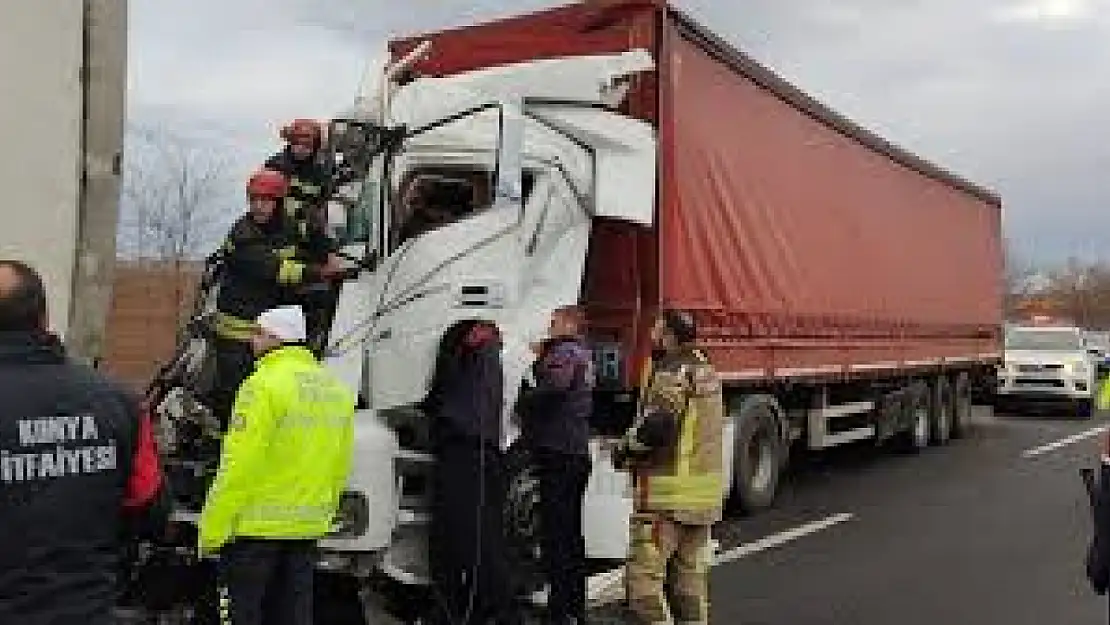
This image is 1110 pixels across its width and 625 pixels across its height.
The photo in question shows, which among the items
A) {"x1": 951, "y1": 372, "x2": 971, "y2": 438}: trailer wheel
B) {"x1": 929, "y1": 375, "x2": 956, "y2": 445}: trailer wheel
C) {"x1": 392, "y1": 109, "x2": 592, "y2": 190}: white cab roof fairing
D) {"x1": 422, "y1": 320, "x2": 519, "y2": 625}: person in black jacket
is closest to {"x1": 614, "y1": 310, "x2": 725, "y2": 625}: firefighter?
{"x1": 422, "y1": 320, "x2": 519, "y2": 625}: person in black jacket

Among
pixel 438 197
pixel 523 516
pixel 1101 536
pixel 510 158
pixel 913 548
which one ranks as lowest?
pixel 913 548

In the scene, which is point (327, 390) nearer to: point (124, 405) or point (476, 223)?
point (124, 405)

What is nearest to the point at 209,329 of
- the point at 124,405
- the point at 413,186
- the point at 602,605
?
the point at 413,186

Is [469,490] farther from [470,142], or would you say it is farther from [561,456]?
[470,142]

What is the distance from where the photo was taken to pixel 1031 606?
8.24 meters

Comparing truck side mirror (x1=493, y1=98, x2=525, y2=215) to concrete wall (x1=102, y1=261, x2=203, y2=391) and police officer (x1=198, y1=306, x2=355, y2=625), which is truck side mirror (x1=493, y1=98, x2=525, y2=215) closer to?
police officer (x1=198, y1=306, x2=355, y2=625)

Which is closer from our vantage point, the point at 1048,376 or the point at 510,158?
the point at 510,158

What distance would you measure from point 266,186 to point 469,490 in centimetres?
175

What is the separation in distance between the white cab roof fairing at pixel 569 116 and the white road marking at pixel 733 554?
81.5 inches

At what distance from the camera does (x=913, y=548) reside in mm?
10172

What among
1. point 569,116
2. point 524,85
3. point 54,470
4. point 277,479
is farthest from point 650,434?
point 54,470

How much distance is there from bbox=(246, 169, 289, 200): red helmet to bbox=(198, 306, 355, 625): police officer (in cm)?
168

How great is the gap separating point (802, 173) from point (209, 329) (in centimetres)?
672

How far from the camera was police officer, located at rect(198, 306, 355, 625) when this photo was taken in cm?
487
